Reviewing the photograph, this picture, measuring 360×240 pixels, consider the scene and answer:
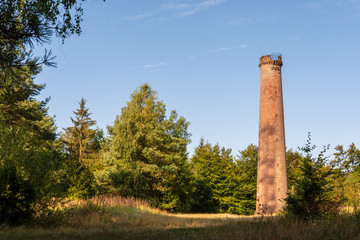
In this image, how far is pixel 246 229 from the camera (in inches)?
304

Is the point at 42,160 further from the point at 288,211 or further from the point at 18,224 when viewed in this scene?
→ the point at 288,211

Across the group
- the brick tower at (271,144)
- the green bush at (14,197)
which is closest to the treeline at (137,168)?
the green bush at (14,197)

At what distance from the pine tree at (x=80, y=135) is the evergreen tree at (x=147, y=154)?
16.4 meters

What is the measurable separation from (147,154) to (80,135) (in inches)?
833

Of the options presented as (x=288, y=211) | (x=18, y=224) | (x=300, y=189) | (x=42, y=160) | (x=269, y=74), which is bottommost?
(x=18, y=224)

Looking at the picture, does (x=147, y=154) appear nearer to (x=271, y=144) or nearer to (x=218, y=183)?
(x=271, y=144)

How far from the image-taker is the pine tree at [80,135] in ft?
145

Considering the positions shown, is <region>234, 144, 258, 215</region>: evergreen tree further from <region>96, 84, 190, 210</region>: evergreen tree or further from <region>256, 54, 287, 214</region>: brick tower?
<region>256, 54, 287, 214</region>: brick tower

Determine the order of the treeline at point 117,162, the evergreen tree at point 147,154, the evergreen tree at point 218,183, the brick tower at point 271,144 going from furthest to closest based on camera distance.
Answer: the evergreen tree at point 218,183
the evergreen tree at point 147,154
the brick tower at point 271,144
the treeline at point 117,162

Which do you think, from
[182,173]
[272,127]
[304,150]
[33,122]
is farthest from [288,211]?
[33,122]

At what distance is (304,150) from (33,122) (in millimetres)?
22909

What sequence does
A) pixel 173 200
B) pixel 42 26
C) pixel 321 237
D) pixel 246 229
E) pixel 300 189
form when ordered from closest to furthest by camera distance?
pixel 321 237 < pixel 246 229 < pixel 42 26 < pixel 300 189 < pixel 173 200

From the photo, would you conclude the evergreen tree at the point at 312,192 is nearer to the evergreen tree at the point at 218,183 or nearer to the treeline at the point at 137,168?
the treeline at the point at 137,168

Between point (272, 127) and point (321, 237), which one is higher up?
point (272, 127)
